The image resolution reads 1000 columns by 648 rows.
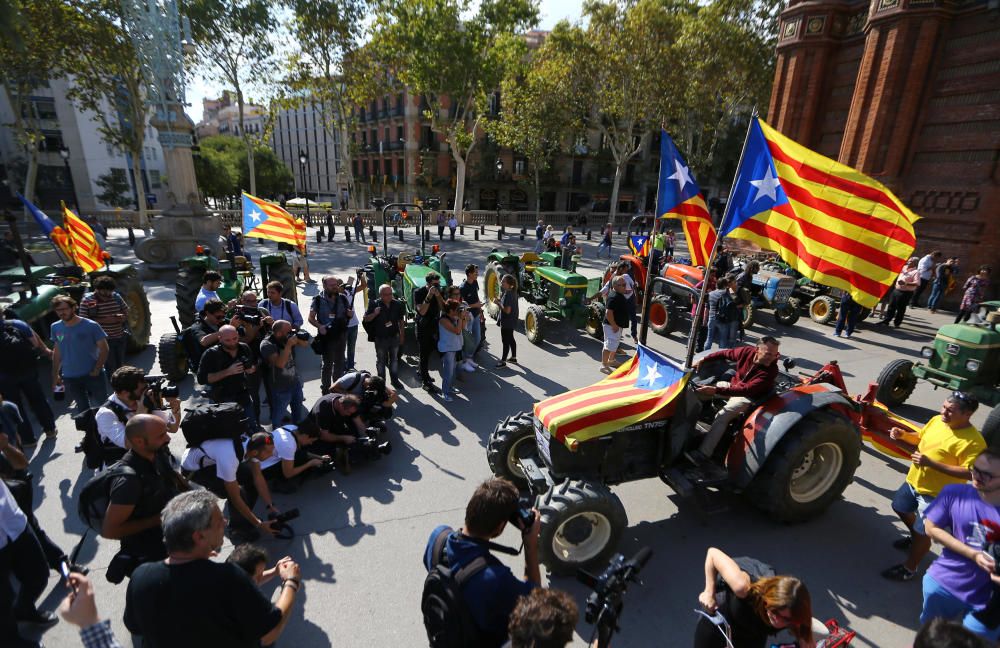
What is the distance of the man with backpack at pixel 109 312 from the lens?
18.5 feet

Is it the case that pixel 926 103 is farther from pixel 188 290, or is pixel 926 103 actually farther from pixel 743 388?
pixel 188 290

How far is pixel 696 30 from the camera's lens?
20953 mm

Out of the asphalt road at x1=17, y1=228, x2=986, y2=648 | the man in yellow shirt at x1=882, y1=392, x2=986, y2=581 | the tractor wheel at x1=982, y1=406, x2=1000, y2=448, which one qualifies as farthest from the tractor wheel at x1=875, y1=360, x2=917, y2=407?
the man in yellow shirt at x1=882, y1=392, x2=986, y2=581

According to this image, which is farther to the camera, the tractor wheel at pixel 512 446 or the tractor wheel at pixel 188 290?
the tractor wheel at pixel 188 290

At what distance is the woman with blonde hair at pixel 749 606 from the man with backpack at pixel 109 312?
6.44 metres

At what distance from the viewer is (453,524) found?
424 centimetres

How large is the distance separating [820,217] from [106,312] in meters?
7.68

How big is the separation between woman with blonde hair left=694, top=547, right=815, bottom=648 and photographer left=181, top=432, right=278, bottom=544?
3.18 m

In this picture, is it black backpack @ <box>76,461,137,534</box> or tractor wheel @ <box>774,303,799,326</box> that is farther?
tractor wheel @ <box>774,303,799,326</box>

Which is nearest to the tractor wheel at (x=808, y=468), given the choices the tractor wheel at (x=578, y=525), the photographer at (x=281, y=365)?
the tractor wheel at (x=578, y=525)

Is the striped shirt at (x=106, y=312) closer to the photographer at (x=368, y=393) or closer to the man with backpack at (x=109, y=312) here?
the man with backpack at (x=109, y=312)

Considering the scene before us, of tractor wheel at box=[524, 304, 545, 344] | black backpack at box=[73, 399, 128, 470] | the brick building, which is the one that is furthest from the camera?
the brick building

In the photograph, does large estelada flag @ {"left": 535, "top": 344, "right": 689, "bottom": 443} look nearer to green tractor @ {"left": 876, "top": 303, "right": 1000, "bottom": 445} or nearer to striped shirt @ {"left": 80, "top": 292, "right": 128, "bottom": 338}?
green tractor @ {"left": 876, "top": 303, "right": 1000, "bottom": 445}

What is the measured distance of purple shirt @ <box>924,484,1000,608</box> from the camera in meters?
2.59
